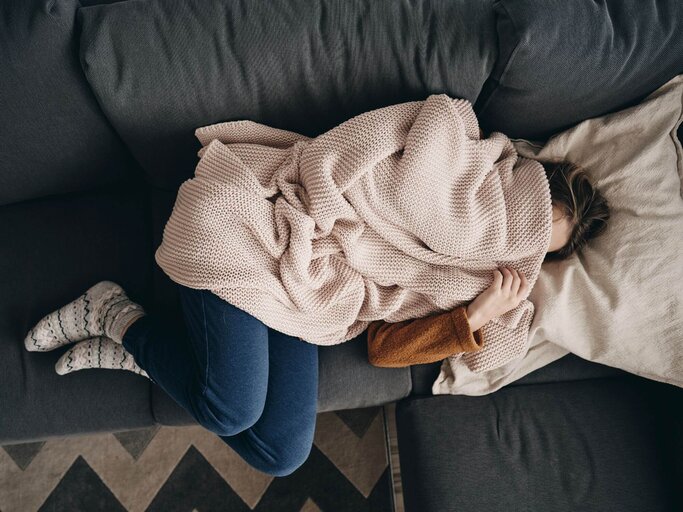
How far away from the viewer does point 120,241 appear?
1171 mm

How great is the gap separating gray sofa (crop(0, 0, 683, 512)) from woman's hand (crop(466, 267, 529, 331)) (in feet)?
0.78

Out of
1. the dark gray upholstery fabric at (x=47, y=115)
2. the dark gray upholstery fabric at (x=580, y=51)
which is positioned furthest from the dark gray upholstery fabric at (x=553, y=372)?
the dark gray upholstery fabric at (x=47, y=115)

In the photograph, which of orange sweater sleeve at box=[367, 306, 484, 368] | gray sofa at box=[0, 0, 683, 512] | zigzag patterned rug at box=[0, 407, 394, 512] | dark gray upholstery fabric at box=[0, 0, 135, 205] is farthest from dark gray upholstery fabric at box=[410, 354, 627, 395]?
dark gray upholstery fabric at box=[0, 0, 135, 205]

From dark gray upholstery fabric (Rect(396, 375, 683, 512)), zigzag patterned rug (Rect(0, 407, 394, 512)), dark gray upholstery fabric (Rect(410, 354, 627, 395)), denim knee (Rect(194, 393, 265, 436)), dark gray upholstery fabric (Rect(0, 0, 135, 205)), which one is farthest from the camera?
zigzag patterned rug (Rect(0, 407, 394, 512))

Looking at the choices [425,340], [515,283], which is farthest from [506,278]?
[425,340]

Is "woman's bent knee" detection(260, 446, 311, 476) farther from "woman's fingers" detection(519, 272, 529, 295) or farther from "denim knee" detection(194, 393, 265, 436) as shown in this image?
"woman's fingers" detection(519, 272, 529, 295)

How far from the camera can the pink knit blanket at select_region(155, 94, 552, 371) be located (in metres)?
0.92

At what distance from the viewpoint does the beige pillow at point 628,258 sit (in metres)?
1.01

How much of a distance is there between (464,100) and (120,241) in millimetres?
834

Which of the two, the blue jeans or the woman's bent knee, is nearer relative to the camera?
the blue jeans

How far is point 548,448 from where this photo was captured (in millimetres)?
1122

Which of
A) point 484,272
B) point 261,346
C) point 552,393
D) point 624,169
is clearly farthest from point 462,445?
point 624,169

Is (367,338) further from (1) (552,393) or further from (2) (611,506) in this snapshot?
(2) (611,506)

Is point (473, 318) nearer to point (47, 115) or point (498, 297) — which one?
point (498, 297)
